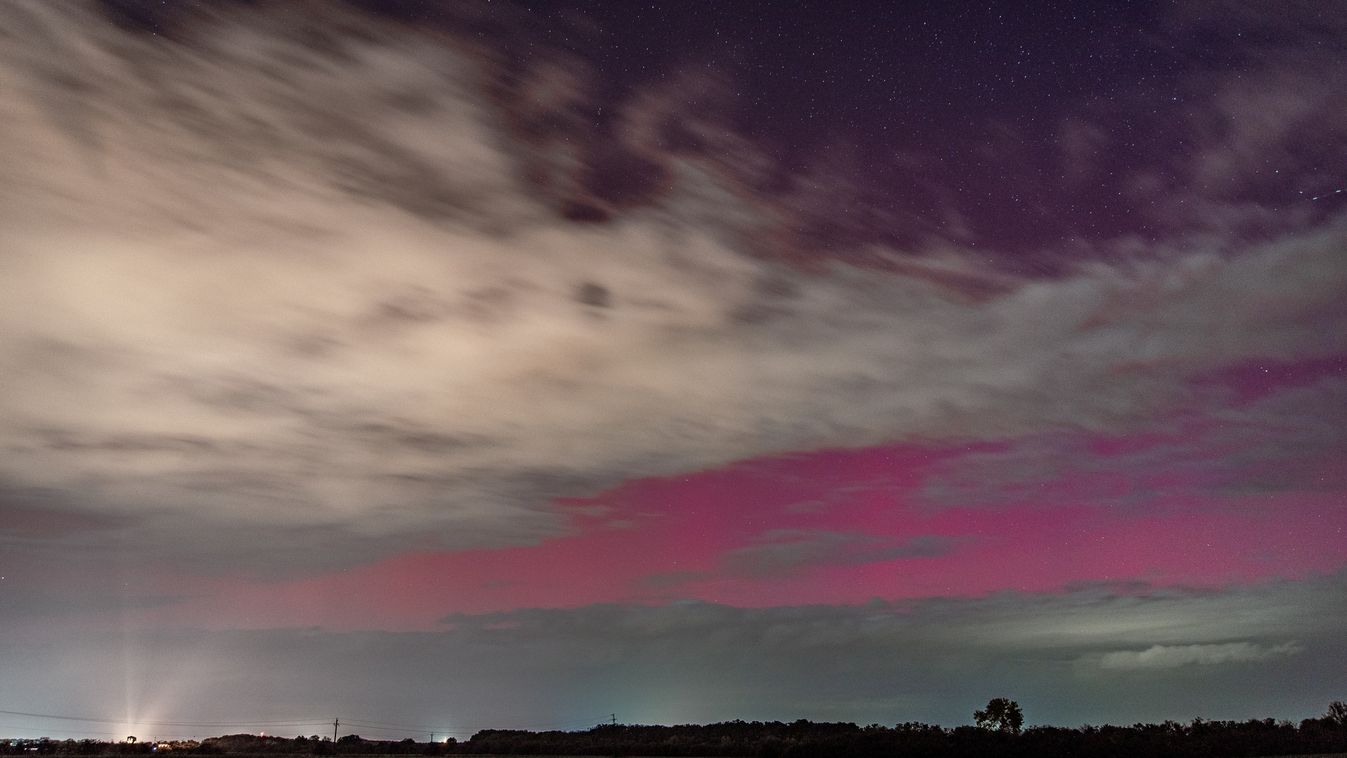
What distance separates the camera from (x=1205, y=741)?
234 ft

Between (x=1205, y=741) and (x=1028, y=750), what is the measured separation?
40.1 feet

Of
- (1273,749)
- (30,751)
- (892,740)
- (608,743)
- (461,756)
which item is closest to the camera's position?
(1273,749)

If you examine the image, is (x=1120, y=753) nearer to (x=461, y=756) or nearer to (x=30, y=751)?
(x=461, y=756)

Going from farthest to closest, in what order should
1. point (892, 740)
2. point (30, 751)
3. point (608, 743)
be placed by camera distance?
point (608, 743) → point (30, 751) → point (892, 740)

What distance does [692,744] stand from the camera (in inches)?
3885

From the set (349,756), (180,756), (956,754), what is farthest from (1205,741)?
(180,756)

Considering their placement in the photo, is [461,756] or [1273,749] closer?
[1273,749]

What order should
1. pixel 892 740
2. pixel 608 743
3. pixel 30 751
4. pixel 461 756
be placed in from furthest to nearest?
1. pixel 608 743
2. pixel 30 751
3. pixel 461 756
4. pixel 892 740

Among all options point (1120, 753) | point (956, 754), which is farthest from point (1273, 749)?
point (956, 754)

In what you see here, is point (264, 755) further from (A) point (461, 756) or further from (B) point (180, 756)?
(A) point (461, 756)

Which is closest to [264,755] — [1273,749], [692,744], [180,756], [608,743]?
[180,756]

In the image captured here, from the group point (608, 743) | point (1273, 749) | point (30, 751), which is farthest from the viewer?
point (608, 743)

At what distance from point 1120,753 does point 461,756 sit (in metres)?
57.5

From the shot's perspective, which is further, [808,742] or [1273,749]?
[808,742]
